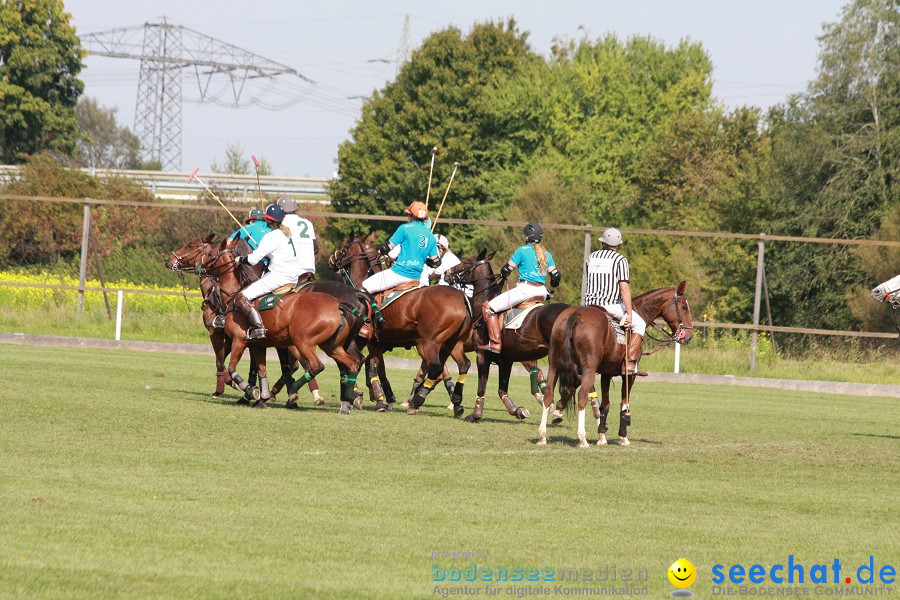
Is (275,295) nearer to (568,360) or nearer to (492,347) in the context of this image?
(492,347)

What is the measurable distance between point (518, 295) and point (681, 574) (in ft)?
29.2

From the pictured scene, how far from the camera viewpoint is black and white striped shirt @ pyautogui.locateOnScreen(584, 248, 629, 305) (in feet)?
44.2

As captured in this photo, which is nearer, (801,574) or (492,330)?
(801,574)

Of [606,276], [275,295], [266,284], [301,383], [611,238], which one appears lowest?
[301,383]

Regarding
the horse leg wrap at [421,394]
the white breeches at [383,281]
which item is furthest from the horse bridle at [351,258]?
the horse leg wrap at [421,394]

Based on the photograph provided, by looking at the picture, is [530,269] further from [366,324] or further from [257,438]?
[257,438]

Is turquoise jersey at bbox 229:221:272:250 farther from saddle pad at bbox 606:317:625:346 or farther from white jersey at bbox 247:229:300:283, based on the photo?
saddle pad at bbox 606:317:625:346

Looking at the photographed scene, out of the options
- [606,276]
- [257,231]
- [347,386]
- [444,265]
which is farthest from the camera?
[444,265]

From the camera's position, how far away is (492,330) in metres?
15.3

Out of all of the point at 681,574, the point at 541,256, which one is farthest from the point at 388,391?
the point at 681,574

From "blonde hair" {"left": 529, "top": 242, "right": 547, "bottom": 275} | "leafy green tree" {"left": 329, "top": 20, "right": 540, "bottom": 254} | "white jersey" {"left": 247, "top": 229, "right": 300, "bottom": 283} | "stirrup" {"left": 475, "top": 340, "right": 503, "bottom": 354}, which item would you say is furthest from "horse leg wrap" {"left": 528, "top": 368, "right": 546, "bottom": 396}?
"leafy green tree" {"left": 329, "top": 20, "right": 540, "bottom": 254}

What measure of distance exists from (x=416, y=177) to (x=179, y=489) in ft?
179

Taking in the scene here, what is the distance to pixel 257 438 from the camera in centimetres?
1179

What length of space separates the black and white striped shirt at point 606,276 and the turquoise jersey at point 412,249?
3088 mm
